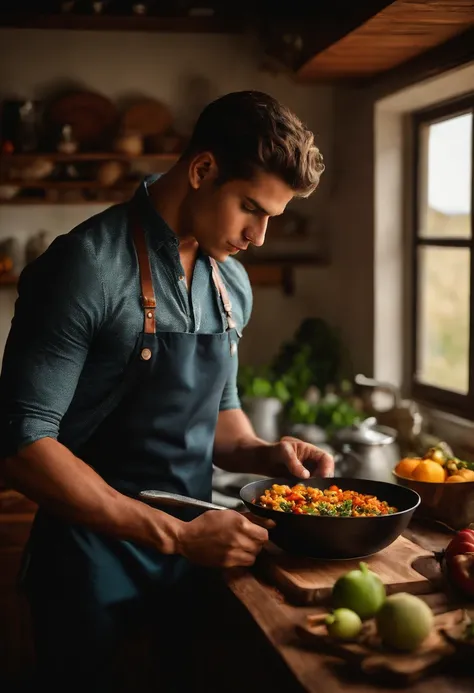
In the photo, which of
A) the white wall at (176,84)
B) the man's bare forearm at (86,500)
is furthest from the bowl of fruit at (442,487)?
the white wall at (176,84)

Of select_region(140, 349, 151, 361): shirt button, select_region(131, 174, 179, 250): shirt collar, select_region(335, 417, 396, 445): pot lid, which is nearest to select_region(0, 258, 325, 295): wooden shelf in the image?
select_region(335, 417, 396, 445): pot lid

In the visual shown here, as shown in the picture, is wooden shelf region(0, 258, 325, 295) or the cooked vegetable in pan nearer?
the cooked vegetable in pan

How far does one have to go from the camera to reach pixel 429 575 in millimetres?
1744

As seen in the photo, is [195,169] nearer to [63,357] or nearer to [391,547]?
[63,357]

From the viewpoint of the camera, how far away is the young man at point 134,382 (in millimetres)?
1709

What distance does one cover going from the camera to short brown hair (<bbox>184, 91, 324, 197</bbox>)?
1.76m

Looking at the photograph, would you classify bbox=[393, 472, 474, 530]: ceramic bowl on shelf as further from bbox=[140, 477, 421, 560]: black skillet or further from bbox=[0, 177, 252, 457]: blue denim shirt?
bbox=[0, 177, 252, 457]: blue denim shirt

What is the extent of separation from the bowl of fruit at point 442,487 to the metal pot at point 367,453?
0.56 metres

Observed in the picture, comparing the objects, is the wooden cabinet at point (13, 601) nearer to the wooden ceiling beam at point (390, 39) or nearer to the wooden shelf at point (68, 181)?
the wooden shelf at point (68, 181)

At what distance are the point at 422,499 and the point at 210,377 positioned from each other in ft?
1.88

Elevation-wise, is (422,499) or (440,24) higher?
(440,24)

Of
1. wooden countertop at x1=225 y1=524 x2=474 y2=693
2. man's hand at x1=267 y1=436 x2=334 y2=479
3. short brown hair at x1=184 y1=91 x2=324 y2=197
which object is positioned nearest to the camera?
wooden countertop at x1=225 y1=524 x2=474 y2=693

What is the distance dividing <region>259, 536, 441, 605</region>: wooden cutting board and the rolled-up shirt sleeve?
0.50 meters

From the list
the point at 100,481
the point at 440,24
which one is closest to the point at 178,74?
the point at 440,24
